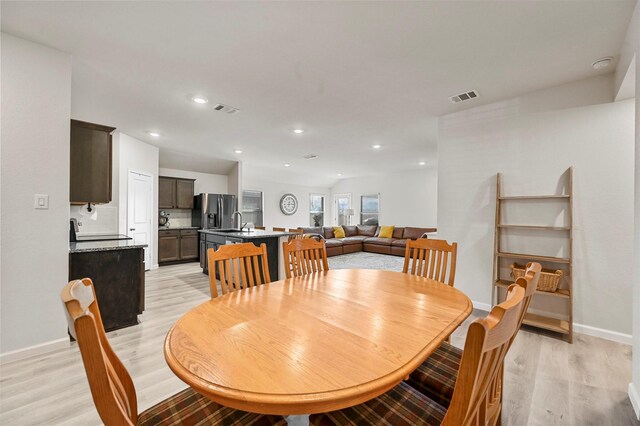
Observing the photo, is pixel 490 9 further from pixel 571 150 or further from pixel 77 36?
pixel 77 36

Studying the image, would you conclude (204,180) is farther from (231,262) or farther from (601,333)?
(601,333)

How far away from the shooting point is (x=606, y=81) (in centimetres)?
256

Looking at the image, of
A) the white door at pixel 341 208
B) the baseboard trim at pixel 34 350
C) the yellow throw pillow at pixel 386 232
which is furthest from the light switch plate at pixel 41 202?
the white door at pixel 341 208

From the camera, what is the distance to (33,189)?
85.9 inches

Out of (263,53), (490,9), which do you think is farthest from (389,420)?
(263,53)

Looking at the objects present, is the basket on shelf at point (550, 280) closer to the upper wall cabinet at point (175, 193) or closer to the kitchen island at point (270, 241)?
the kitchen island at point (270, 241)

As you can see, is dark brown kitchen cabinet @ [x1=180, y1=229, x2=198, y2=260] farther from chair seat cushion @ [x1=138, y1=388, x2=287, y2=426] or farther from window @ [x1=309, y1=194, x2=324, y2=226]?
chair seat cushion @ [x1=138, y1=388, x2=287, y2=426]

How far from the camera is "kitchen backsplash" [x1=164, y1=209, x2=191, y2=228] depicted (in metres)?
6.52

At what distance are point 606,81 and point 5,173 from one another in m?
5.25

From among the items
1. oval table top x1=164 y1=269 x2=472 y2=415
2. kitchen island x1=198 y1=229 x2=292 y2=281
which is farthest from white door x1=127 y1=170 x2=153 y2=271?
oval table top x1=164 y1=269 x2=472 y2=415

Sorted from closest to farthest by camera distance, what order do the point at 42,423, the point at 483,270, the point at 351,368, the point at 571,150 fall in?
1. the point at 351,368
2. the point at 42,423
3. the point at 571,150
4. the point at 483,270

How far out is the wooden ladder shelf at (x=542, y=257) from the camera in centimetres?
261

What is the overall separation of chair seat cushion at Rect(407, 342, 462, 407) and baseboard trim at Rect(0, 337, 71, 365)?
2.86 m

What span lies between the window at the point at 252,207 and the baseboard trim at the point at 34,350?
5.63 meters
